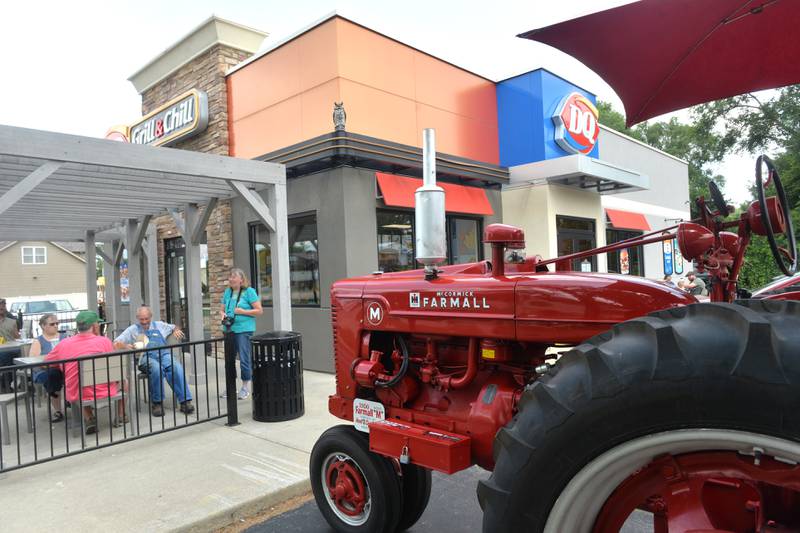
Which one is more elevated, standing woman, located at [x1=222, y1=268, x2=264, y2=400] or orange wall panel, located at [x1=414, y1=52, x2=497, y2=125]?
orange wall panel, located at [x1=414, y1=52, x2=497, y2=125]

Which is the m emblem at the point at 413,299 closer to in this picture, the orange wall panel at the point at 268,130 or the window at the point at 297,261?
the window at the point at 297,261

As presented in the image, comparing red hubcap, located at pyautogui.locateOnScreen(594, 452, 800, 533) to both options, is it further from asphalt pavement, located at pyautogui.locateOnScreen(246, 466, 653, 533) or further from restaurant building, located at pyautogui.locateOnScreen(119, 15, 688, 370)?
restaurant building, located at pyautogui.locateOnScreen(119, 15, 688, 370)

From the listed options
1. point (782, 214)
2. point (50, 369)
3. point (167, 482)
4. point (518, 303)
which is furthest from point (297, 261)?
point (782, 214)

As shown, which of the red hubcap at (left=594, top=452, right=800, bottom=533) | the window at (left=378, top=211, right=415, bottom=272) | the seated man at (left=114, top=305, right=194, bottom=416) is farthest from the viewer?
the window at (left=378, top=211, right=415, bottom=272)

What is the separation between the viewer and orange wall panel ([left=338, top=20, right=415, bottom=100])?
8.41 meters

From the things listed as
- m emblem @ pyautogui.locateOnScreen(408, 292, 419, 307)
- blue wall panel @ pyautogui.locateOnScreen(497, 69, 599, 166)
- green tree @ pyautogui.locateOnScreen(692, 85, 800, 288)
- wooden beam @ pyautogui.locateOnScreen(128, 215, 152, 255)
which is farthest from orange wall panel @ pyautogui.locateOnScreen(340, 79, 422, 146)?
green tree @ pyautogui.locateOnScreen(692, 85, 800, 288)

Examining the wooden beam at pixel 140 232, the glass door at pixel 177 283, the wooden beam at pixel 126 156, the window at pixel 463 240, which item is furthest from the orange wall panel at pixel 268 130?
the window at pixel 463 240

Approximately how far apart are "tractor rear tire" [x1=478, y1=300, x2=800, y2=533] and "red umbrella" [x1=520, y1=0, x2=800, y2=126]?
2.29 metres

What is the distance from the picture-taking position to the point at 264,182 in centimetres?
648

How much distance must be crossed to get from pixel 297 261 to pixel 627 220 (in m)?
10.7

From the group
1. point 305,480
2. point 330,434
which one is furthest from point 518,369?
point 305,480

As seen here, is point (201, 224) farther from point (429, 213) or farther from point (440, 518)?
point (429, 213)

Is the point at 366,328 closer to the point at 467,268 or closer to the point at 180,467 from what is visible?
the point at 467,268

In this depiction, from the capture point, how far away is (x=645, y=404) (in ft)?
4.34
